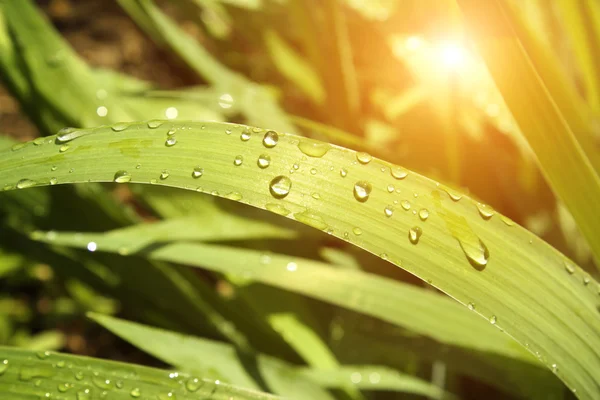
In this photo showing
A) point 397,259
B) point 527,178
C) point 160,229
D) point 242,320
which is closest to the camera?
point 397,259

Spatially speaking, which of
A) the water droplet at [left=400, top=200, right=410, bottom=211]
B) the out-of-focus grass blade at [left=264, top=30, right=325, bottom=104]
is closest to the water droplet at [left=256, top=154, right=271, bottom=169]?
the water droplet at [left=400, top=200, right=410, bottom=211]

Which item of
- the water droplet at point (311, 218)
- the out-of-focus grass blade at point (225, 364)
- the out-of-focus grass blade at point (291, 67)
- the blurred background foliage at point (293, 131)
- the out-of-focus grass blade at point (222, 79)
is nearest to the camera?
the water droplet at point (311, 218)

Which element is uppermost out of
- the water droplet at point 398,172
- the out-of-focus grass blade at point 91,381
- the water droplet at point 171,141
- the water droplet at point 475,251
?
the water droplet at point 171,141

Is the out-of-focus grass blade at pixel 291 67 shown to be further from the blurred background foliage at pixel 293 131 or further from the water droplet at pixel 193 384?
the water droplet at pixel 193 384

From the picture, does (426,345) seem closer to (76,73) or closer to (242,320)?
(242,320)


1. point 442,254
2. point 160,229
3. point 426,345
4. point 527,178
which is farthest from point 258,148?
point 527,178

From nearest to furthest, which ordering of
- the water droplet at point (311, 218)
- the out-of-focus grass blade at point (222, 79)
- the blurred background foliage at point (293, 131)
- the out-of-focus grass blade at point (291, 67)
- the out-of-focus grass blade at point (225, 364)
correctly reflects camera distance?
the water droplet at point (311, 218) → the out-of-focus grass blade at point (225, 364) → the blurred background foliage at point (293, 131) → the out-of-focus grass blade at point (222, 79) → the out-of-focus grass blade at point (291, 67)

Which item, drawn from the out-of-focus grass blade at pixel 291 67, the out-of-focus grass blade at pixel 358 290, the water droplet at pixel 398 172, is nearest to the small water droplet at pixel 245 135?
the water droplet at pixel 398 172
